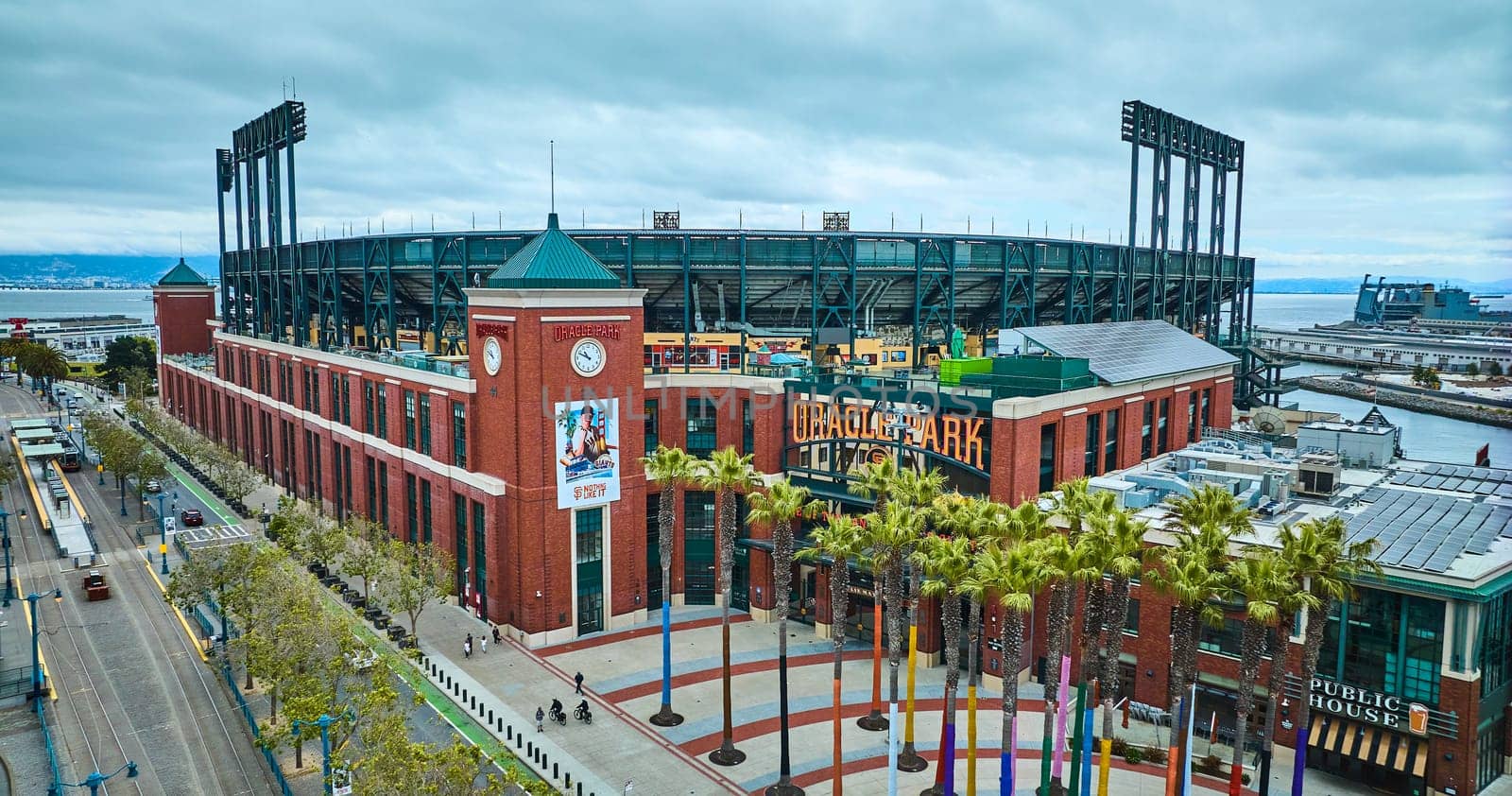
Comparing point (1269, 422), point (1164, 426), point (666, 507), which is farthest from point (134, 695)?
point (1269, 422)

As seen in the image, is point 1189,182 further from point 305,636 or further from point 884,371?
point 305,636

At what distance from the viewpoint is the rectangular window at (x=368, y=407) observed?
2729 inches

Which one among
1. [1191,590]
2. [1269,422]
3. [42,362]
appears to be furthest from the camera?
[42,362]

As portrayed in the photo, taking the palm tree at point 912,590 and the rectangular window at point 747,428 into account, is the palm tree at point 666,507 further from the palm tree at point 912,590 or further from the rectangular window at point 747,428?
the rectangular window at point 747,428

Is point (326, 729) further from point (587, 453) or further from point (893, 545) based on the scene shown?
point (587, 453)

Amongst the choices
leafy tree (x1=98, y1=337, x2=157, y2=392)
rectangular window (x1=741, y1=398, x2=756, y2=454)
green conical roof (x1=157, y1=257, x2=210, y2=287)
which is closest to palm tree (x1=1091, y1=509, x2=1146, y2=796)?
rectangular window (x1=741, y1=398, x2=756, y2=454)

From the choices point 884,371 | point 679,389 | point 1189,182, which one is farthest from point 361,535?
point 1189,182

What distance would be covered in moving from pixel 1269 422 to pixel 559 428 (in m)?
58.8

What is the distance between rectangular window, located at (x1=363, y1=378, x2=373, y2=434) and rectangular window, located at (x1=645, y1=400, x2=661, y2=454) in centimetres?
2367

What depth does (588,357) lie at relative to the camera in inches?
2101

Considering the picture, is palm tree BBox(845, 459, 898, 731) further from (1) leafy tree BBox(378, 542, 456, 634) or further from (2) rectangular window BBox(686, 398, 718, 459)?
(1) leafy tree BBox(378, 542, 456, 634)

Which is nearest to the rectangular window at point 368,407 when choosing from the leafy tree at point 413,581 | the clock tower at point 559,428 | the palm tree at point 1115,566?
the clock tower at point 559,428

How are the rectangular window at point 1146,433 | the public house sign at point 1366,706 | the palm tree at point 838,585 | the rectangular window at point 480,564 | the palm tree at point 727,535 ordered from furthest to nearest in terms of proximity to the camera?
the rectangular window at point 1146,433, the rectangular window at point 480,564, the palm tree at point 727,535, the public house sign at point 1366,706, the palm tree at point 838,585

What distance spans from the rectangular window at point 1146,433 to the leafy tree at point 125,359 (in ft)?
567
